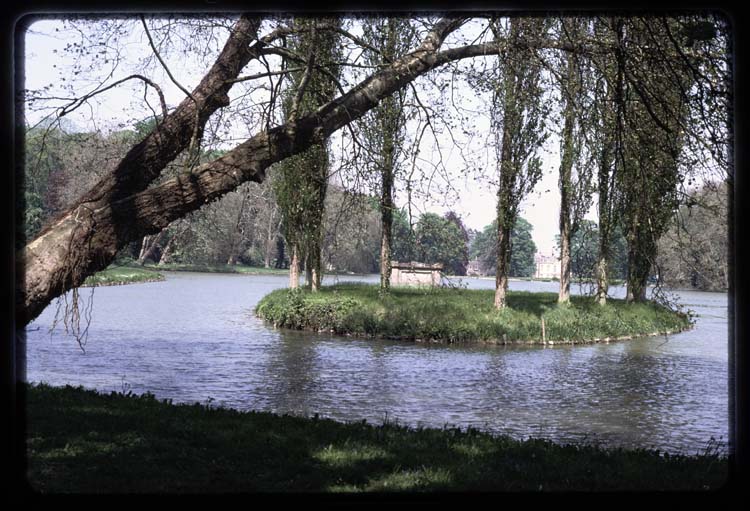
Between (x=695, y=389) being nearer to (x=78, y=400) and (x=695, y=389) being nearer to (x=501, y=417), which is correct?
(x=501, y=417)

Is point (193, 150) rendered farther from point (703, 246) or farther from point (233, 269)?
point (233, 269)

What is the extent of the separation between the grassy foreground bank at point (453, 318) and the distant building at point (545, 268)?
3.52 m

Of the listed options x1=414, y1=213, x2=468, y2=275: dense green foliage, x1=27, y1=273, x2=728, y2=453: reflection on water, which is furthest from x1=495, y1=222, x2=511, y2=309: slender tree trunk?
x1=414, y1=213, x2=468, y2=275: dense green foliage

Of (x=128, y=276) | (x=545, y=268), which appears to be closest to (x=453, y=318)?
(x=545, y=268)

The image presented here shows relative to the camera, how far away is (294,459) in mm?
5781

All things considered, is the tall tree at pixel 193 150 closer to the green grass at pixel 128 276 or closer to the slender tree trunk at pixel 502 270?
the slender tree trunk at pixel 502 270

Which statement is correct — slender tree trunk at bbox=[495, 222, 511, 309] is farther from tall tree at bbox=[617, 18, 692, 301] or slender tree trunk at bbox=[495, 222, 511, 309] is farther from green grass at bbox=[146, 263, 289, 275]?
green grass at bbox=[146, 263, 289, 275]

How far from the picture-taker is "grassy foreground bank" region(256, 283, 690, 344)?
19812 mm

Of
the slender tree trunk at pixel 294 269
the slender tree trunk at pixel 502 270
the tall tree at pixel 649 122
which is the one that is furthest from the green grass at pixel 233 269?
the tall tree at pixel 649 122

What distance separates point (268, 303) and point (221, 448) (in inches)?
707

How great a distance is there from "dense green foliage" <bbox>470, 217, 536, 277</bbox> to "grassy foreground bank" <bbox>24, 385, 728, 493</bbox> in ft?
48.2

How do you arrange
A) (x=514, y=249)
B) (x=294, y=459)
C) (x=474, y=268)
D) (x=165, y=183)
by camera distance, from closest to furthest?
(x=294, y=459)
(x=165, y=183)
(x=514, y=249)
(x=474, y=268)

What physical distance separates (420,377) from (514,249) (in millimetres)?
8881

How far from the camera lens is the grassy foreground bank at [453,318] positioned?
19812 mm
